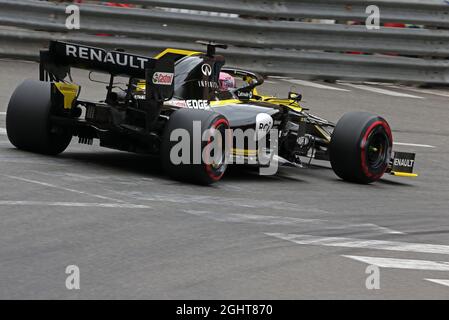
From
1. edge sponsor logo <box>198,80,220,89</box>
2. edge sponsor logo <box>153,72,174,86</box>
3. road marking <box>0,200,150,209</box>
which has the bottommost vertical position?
road marking <box>0,200,150,209</box>

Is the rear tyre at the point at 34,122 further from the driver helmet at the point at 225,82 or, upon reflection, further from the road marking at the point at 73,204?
the road marking at the point at 73,204

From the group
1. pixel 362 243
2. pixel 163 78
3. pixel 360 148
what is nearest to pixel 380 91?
pixel 360 148

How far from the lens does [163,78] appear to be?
9844 millimetres

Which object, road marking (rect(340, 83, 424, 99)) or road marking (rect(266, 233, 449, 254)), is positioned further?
road marking (rect(340, 83, 424, 99))

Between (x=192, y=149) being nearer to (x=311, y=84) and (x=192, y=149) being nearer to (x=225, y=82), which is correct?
(x=225, y=82)

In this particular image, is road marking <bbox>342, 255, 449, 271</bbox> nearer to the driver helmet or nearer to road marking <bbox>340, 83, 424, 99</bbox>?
the driver helmet

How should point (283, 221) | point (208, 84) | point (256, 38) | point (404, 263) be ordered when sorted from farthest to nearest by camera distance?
1. point (256, 38)
2. point (208, 84)
3. point (283, 221)
4. point (404, 263)

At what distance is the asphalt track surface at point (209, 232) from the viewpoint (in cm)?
627

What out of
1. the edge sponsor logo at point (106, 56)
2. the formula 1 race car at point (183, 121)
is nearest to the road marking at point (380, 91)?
the formula 1 race car at point (183, 121)

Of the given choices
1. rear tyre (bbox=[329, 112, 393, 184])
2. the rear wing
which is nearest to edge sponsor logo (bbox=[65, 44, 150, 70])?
the rear wing

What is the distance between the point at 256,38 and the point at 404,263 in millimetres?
11309

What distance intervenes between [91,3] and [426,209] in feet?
30.9

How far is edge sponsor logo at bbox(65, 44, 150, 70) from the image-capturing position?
979 centimetres

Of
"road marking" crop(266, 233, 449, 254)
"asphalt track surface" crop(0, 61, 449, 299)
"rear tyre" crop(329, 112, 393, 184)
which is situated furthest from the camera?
"rear tyre" crop(329, 112, 393, 184)
